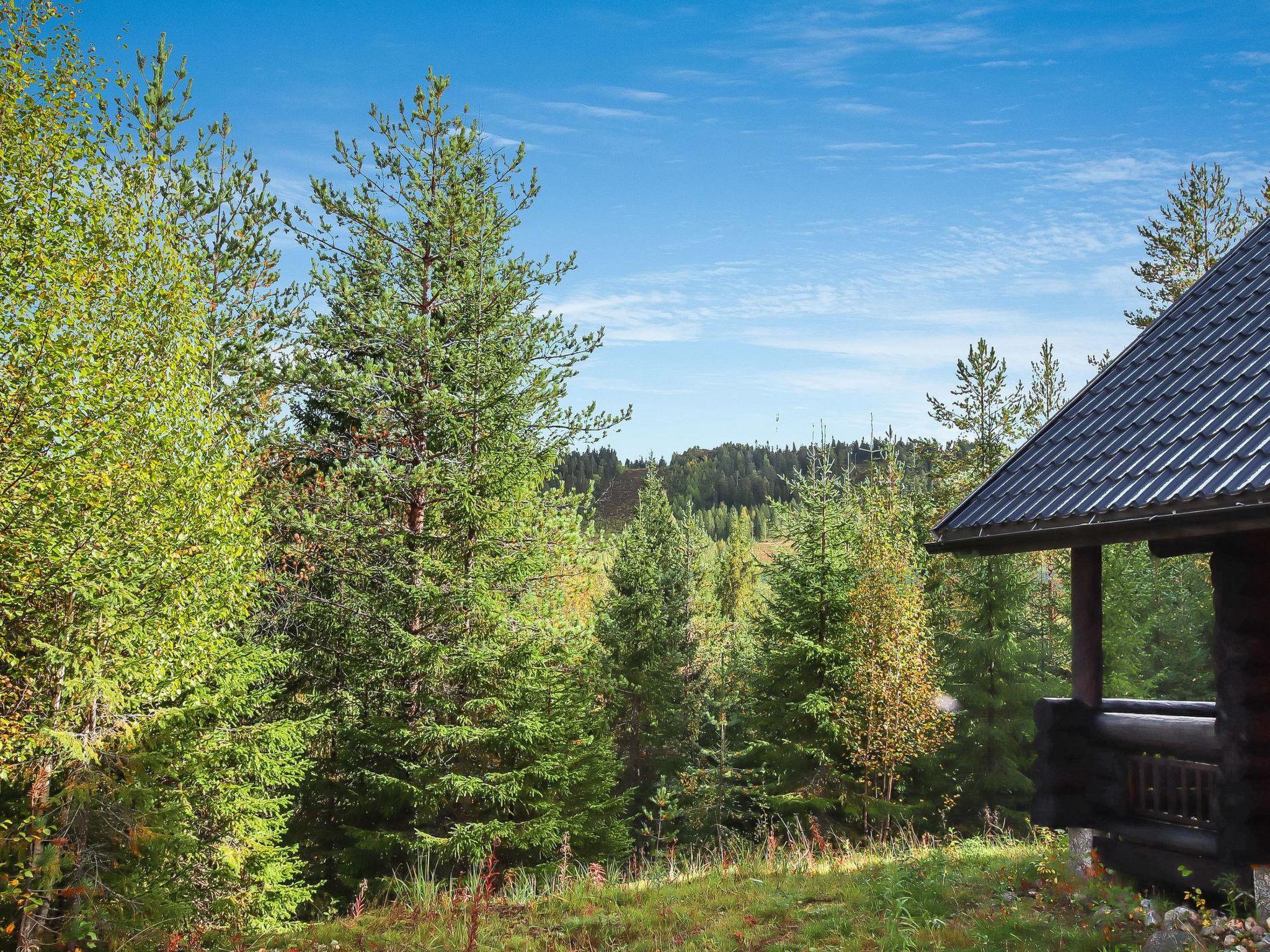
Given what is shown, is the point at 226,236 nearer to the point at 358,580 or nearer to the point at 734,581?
the point at 358,580

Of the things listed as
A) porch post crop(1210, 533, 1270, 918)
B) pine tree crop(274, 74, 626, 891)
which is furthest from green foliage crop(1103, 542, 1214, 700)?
porch post crop(1210, 533, 1270, 918)

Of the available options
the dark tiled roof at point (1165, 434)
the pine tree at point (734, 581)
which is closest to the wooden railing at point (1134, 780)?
the dark tiled roof at point (1165, 434)

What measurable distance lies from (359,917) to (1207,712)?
8259 millimetres

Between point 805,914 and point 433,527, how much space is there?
9.12 metres

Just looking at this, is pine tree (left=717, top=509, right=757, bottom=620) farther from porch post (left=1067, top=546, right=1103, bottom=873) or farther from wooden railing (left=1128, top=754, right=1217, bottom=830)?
wooden railing (left=1128, top=754, right=1217, bottom=830)

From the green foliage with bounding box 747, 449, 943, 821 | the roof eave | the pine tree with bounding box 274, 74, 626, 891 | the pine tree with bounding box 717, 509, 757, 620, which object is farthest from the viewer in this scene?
the pine tree with bounding box 717, 509, 757, 620

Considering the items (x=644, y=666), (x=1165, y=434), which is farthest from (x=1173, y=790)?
(x=644, y=666)

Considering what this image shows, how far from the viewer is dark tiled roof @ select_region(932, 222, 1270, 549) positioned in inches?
217

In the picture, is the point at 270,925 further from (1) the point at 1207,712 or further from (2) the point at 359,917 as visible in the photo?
(1) the point at 1207,712

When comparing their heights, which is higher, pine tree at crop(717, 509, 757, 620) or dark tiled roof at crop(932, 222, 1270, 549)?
dark tiled roof at crop(932, 222, 1270, 549)

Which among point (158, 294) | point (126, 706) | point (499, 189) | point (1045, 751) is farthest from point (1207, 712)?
point (499, 189)

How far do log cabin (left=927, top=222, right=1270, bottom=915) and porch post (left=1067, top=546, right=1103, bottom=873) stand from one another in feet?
0.05

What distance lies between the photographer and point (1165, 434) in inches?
252

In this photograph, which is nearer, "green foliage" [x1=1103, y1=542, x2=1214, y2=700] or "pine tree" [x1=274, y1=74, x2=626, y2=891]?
"pine tree" [x1=274, y1=74, x2=626, y2=891]
